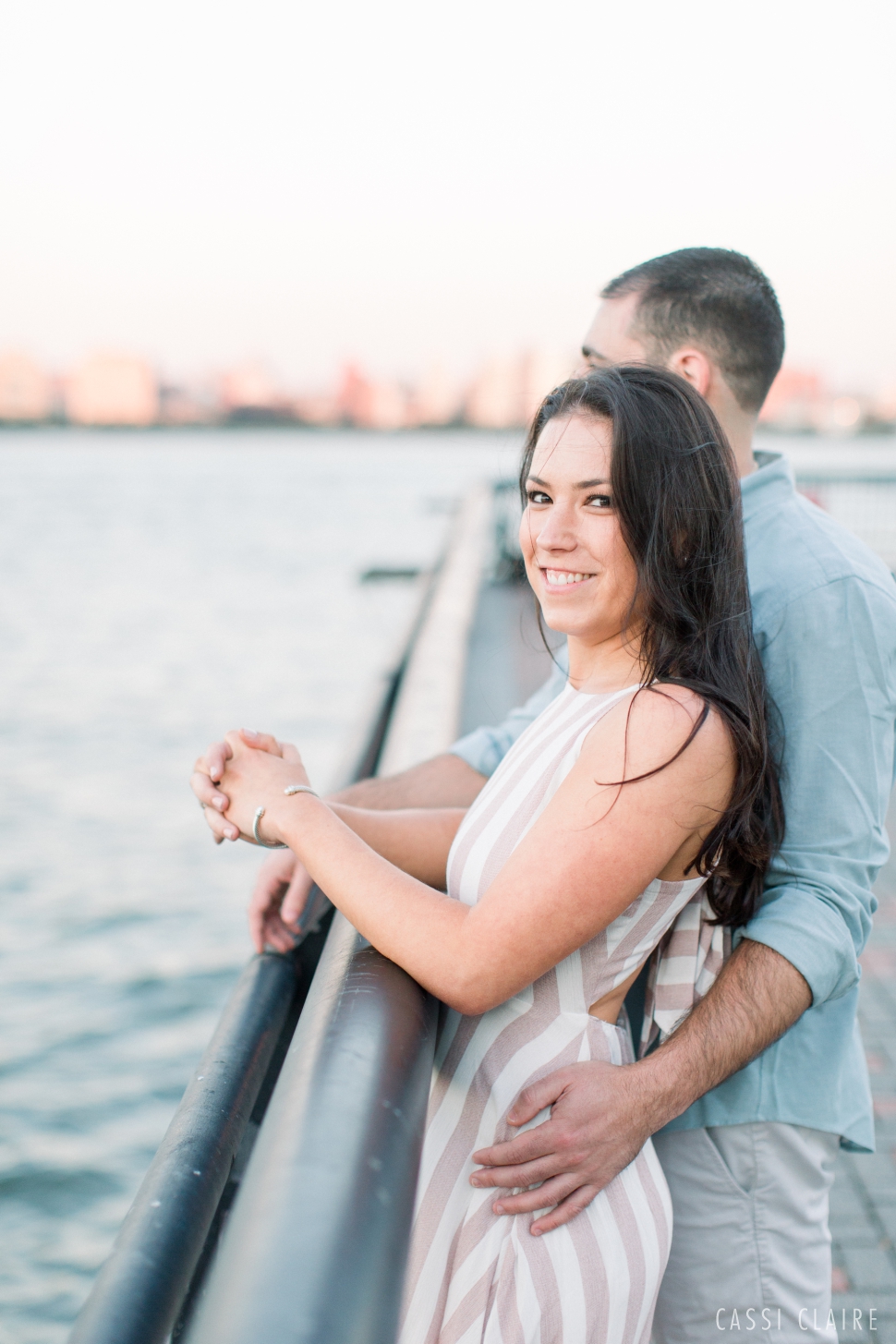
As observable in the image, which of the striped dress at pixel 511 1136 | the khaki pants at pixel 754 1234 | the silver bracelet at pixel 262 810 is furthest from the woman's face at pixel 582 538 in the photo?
the khaki pants at pixel 754 1234

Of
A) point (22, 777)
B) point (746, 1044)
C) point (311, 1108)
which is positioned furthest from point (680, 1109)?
point (22, 777)

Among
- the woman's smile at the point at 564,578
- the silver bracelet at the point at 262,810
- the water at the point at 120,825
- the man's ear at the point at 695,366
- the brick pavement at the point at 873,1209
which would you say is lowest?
the water at the point at 120,825

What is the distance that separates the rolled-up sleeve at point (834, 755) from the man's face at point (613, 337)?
0.71m

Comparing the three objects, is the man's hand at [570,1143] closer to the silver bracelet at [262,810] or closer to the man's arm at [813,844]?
the man's arm at [813,844]

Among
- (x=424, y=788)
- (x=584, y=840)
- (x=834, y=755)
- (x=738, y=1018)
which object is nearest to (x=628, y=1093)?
(x=738, y=1018)

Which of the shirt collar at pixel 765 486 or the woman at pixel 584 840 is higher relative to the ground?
the shirt collar at pixel 765 486

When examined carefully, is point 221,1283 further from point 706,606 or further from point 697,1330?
point 697,1330

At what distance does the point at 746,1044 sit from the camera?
1.60 meters

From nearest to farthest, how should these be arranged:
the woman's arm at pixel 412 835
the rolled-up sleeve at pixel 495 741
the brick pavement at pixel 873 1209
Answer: the woman's arm at pixel 412 835, the rolled-up sleeve at pixel 495 741, the brick pavement at pixel 873 1209

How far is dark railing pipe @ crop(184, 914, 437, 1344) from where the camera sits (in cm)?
70

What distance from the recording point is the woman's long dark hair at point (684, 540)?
5.10 ft

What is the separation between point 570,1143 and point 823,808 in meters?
0.65

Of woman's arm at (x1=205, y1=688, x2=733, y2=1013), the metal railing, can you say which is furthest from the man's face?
the metal railing

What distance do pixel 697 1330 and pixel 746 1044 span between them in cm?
54
